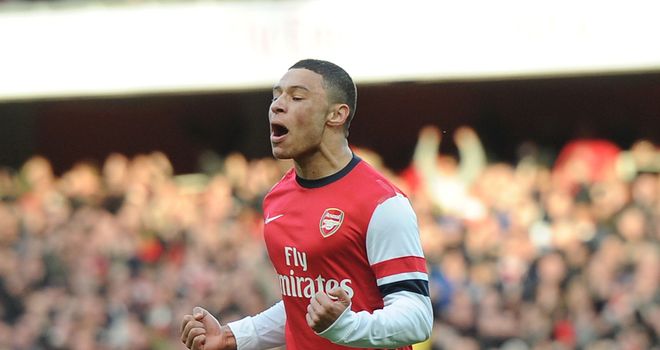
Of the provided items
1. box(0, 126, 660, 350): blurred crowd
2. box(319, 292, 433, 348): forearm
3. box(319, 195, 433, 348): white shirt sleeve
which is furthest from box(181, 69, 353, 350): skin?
box(0, 126, 660, 350): blurred crowd

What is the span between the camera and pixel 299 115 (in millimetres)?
5031

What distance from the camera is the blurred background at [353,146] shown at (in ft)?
41.0

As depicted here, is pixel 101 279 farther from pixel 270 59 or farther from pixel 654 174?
pixel 654 174

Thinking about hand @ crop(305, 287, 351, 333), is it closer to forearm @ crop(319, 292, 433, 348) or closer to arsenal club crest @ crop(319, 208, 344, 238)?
forearm @ crop(319, 292, 433, 348)

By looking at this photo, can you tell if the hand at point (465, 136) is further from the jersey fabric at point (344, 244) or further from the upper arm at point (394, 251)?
the upper arm at point (394, 251)

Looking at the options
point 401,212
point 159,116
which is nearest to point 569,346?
point 401,212

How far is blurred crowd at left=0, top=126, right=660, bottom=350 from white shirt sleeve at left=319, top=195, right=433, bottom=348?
270 inches

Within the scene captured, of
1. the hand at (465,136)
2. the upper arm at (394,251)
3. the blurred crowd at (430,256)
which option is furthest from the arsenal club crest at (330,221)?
the hand at (465,136)

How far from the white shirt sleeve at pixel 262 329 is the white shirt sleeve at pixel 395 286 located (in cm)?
72

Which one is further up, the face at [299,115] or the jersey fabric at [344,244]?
the face at [299,115]

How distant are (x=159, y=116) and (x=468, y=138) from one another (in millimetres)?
5505

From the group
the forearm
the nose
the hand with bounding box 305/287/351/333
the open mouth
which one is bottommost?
the forearm

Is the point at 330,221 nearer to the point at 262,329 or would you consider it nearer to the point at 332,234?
the point at 332,234

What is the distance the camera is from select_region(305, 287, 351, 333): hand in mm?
4562
